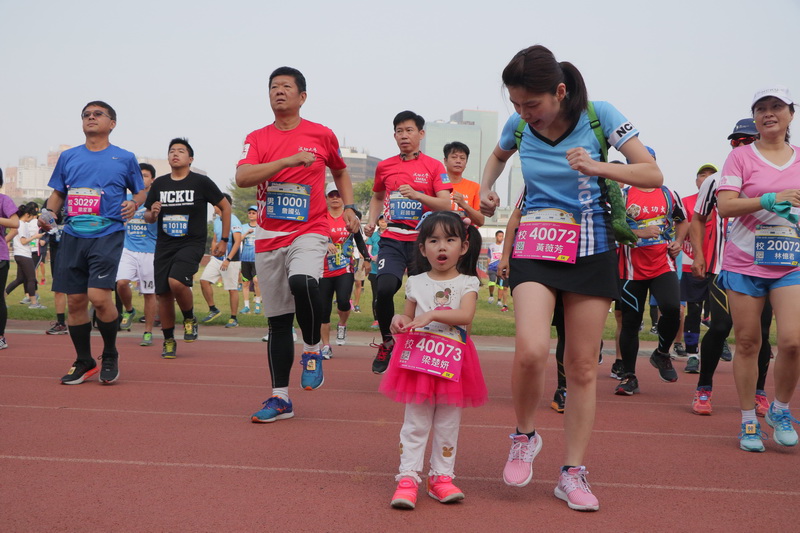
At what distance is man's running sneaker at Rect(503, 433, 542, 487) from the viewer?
148 inches

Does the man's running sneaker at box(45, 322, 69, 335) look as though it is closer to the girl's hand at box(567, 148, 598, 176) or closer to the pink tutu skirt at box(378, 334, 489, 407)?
the pink tutu skirt at box(378, 334, 489, 407)

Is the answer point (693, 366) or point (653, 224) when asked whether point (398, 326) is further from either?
point (693, 366)

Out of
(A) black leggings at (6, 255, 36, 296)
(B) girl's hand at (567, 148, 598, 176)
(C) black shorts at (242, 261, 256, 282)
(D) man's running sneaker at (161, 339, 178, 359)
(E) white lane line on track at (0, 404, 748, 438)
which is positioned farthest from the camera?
(C) black shorts at (242, 261, 256, 282)

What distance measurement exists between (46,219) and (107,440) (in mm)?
3011

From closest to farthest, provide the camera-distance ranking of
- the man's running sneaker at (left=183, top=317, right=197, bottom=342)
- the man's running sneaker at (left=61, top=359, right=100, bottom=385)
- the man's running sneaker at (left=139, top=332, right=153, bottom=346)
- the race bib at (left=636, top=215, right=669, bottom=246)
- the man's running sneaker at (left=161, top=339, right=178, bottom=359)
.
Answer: the man's running sneaker at (left=61, top=359, right=100, bottom=385) < the race bib at (left=636, top=215, right=669, bottom=246) < the man's running sneaker at (left=161, top=339, right=178, bottom=359) < the man's running sneaker at (left=183, top=317, right=197, bottom=342) < the man's running sneaker at (left=139, top=332, right=153, bottom=346)

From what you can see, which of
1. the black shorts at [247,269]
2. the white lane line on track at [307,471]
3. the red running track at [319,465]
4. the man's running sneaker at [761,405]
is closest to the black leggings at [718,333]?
the man's running sneaker at [761,405]

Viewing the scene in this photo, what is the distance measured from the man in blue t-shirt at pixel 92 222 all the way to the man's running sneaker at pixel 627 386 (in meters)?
4.78

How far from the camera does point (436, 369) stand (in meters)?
3.74

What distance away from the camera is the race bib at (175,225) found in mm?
9039

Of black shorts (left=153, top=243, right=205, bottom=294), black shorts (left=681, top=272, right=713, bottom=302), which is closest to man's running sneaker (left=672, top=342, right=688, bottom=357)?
black shorts (left=681, top=272, right=713, bottom=302)

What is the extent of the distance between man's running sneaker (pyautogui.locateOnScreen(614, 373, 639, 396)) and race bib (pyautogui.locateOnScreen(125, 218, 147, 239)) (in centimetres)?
731

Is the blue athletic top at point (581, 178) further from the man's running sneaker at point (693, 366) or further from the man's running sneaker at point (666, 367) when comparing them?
the man's running sneaker at point (693, 366)

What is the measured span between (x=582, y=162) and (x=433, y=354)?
46.2 inches

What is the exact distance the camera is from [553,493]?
12.9ft
